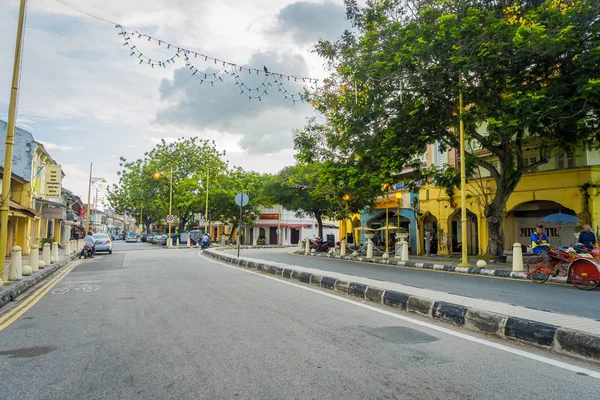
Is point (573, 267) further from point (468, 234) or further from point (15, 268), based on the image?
point (468, 234)

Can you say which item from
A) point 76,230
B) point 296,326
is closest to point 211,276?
point 296,326

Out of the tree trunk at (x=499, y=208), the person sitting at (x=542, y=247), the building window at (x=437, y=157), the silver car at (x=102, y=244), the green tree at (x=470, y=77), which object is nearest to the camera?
the person sitting at (x=542, y=247)

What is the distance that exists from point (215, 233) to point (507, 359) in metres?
75.3

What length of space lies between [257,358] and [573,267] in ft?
29.2

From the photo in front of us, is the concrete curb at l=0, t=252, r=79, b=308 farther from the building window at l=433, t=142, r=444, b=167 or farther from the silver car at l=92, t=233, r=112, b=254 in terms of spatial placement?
the building window at l=433, t=142, r=444, b=167

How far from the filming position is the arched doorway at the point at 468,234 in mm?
26016

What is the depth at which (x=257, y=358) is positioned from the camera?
4453mm

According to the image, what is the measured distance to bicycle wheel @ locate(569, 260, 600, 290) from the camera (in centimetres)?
942

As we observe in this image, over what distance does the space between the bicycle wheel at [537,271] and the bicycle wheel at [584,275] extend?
96 cm

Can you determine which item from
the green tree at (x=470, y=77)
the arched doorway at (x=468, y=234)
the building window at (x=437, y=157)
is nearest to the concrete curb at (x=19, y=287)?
the green tree at (x=470, y=77)

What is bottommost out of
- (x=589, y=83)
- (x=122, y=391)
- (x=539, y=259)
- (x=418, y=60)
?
(x=122, y=391)

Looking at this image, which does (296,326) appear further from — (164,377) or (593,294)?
(593,294)

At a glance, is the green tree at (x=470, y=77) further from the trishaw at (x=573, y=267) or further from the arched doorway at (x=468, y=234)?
the arched doorway at (x=468, y=234)

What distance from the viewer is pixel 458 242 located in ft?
88.8
